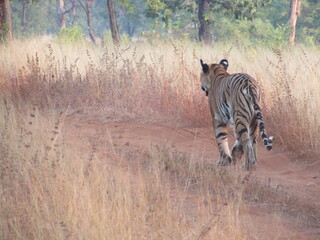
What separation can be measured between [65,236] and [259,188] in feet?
8.93

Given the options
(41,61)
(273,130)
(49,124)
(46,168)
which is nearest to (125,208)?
(46,168)

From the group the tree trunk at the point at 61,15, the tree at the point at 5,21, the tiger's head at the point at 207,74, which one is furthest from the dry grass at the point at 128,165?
the tree trunk at the point at 61,15

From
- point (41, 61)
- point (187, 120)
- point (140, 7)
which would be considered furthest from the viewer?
point (140, 7)

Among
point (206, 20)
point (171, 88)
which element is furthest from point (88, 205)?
point (206, 20)

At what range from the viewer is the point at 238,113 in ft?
28.6

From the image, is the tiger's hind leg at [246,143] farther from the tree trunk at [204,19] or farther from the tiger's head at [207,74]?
the tree trunk at [204,19]

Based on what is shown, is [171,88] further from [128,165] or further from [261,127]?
[128,165]

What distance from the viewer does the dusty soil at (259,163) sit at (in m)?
6.38

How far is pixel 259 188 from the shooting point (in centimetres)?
732

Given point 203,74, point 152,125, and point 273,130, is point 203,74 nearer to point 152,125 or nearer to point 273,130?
point 273,130

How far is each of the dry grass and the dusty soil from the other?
19cm

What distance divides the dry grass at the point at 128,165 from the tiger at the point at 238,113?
0.65 meters

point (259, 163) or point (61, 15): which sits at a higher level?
point (61, 15)

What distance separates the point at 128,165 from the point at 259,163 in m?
2.69
